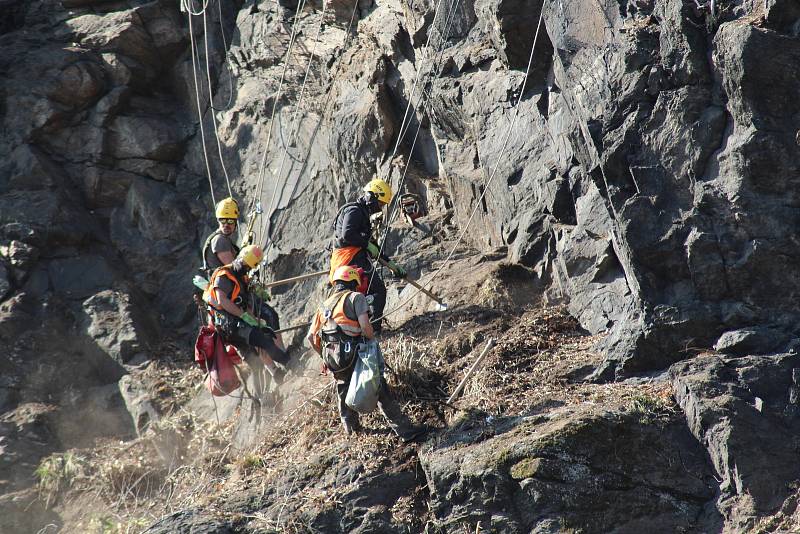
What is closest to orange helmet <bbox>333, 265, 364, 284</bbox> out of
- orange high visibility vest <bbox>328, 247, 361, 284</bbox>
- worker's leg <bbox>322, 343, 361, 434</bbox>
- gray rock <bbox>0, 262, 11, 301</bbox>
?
worker's leg <bbox>322, 343, 361, 434</bbox>

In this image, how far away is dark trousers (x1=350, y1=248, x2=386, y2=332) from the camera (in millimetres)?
9508

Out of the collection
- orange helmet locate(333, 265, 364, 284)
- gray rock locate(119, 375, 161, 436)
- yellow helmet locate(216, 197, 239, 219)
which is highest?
yellow helmet locate(216, 197, 239, 219)

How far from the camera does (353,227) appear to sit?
945 centimetres

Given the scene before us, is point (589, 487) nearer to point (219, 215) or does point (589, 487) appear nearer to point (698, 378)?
point (698, 378)

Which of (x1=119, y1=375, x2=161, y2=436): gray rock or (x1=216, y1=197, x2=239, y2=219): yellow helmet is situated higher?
(x1=216, y1=197, x2=239, y2=219): yellow helmet

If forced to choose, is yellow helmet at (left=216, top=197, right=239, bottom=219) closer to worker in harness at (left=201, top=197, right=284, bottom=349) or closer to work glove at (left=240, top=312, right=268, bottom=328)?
worker in harness at (left=201, top=197, right=284, bottom=349)

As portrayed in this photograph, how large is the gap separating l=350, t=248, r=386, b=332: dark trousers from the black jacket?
132 mm

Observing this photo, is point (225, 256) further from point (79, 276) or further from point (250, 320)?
point (79, 276)

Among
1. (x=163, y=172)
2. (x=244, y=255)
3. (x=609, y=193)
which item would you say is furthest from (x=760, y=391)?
(x=163, y=172)

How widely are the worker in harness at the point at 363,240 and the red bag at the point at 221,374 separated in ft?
5.40

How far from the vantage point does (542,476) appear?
271 inches

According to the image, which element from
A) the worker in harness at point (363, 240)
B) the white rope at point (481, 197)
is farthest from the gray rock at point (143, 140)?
the white rope at point (481, 197)

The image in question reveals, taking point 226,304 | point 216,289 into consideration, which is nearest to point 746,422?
point 226,304

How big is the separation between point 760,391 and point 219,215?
19.9 ft
